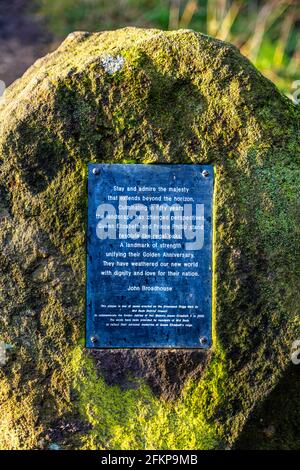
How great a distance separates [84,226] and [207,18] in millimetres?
5298

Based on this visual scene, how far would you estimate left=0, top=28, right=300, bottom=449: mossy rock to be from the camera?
2777 mm

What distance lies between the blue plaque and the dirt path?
4.34 metres

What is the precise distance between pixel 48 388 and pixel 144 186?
0.94 meters

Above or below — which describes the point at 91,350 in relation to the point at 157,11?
below

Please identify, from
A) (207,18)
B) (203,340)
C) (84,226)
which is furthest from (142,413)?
(207,18)

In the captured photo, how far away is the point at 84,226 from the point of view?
9.30ft

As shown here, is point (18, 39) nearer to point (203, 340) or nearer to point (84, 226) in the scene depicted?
point (84, 226)

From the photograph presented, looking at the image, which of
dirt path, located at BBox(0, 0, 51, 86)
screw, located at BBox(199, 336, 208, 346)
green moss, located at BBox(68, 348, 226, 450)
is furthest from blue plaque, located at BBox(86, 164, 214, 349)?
dirt path, located at BBox(0, 0, 51, 86)

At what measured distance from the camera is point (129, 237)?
9.31 feet

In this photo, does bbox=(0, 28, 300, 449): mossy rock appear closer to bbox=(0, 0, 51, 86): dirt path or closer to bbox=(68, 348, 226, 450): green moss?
bbox=(68, 348, 226, 450): green moss

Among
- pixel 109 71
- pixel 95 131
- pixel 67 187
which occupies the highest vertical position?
pixel 109 71

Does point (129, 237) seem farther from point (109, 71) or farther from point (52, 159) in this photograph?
point (109, 71)

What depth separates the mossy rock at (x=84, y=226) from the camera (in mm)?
2777

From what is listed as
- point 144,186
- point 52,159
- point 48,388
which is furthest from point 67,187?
point 48,388
